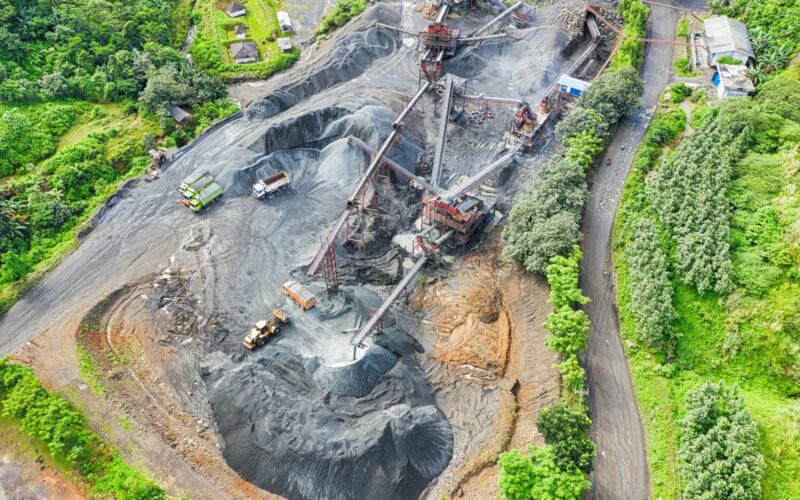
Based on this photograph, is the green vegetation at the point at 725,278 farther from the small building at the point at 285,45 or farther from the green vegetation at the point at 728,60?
the small building at the point at 285,45

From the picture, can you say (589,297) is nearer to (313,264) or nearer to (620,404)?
(620,404)

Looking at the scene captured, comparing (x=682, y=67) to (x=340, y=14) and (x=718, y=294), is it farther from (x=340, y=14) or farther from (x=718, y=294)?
(x=340, y=14)

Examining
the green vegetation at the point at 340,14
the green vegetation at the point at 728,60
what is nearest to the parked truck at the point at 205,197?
the green vegetation at the point at 340,14

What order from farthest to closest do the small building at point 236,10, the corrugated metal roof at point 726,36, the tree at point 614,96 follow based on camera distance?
the small building at point 236,10 < the corrugated metal roof at point 726,36 < the tree at point 614,96

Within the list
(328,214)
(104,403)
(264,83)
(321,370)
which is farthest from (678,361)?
(264,83)

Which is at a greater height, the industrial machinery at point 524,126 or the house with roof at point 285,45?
the house with roof at point 285,45

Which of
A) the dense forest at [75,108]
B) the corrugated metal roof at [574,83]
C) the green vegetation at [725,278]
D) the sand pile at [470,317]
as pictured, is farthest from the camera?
the corrugated metal roof at [574,83]

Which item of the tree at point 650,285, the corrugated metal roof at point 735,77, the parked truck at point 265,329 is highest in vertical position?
the corrugated metal roof at point 735,77

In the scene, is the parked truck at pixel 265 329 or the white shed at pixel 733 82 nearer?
the parked truck at pixel 265 329
